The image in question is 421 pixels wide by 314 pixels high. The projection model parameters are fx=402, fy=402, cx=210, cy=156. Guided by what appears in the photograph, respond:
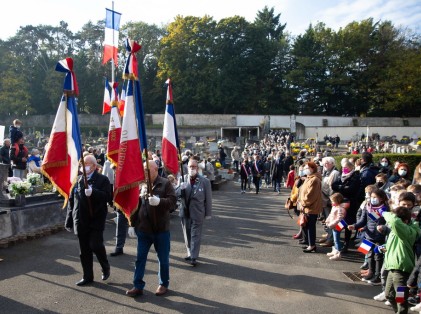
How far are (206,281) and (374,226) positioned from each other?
2.84 m

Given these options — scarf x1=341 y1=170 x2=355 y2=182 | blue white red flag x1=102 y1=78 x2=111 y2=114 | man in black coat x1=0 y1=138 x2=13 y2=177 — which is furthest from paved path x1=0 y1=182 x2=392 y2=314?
blue white red flag x1=102 y1=78 x2=111 y2=114

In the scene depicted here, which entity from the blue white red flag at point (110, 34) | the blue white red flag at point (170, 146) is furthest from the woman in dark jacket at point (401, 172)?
the blue white red flag at point (110, 34)

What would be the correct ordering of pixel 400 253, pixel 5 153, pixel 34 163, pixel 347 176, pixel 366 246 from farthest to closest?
pixel 34 163, pixel 5 153, pixel 347 176, pixel 366 246, pixel 400 253

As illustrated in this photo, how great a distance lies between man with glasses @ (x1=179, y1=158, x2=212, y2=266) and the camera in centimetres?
736

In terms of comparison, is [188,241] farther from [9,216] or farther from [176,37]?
[176,37]

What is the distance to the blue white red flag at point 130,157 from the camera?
594cm

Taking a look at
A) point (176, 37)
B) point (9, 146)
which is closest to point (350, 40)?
point (176, 37)

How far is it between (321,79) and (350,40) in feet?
23.0

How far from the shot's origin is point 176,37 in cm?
6062

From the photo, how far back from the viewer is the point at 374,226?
21.0ft

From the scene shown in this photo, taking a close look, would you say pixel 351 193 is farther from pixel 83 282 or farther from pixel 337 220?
pixel 83 282

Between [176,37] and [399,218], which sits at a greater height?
[176,37]

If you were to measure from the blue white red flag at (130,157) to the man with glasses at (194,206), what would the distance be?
1.55 m

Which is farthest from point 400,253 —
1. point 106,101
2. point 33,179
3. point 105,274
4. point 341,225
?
point 106,101
